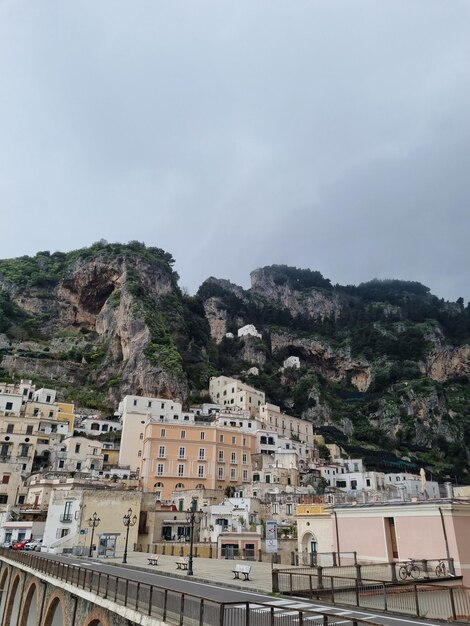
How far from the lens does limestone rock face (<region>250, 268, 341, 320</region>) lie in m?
147

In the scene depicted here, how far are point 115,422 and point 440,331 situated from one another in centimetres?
10284

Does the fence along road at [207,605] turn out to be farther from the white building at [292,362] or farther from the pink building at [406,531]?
the white building at [292,362]

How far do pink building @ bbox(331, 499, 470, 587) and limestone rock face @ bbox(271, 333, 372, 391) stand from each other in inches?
3973

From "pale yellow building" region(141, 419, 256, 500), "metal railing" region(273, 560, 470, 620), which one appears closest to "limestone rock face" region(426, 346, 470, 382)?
"pale yellow building" region(141, 419, 256, 500)

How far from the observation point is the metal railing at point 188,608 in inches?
337

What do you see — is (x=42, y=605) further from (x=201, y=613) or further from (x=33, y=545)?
(x=201, y=613)

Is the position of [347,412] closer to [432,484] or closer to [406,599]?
[432,484]

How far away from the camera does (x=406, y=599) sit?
11977mm

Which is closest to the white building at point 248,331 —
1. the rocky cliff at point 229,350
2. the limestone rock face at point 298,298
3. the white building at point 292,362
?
the rocky cliff at point 229,350

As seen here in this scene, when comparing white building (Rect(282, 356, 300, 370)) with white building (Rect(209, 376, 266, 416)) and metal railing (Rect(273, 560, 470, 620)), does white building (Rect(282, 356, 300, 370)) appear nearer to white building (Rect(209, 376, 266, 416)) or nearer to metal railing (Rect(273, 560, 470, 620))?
white building (Rect(209, 376, 266, 416))

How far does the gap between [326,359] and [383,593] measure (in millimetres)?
115063

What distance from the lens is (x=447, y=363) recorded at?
125438 millimetres

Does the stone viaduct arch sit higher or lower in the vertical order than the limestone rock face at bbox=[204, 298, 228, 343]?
lower

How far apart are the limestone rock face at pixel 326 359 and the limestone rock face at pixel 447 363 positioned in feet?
59.2
